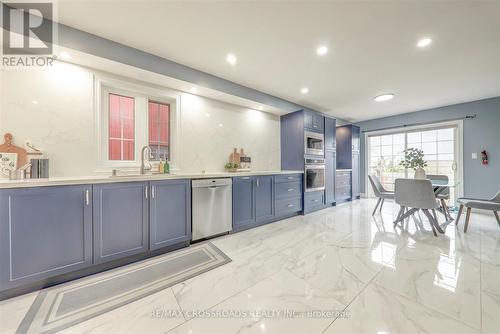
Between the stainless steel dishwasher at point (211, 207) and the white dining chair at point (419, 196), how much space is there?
2682 mm

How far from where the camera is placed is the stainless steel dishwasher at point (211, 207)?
2.46 m

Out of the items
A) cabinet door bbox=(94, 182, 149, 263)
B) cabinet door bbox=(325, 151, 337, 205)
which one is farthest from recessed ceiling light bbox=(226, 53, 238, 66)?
cabinet door bbox=(325, 151, 337, 205)

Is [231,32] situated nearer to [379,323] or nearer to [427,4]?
[427,4]

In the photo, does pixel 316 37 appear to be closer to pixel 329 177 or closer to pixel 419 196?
pixel 419 196

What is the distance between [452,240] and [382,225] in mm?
819

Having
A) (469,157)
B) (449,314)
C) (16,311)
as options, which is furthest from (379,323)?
(469,157)

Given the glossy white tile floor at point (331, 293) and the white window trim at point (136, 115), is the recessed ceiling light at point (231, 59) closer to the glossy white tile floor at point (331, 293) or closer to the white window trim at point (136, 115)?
the white window trim at point (136, 115)

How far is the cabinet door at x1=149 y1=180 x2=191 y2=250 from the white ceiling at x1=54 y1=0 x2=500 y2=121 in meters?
1.64

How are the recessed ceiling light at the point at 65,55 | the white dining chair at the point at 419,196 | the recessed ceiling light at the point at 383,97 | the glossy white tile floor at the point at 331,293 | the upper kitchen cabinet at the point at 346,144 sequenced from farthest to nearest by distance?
the upper kitchen cabinet at the point at 346,144 < the recessed ceiling light at the point at 383,97 < the white dining chair at the point at 419,196 < the recessed ceiling light at the point at 65,55 < the glossy white tile floor at the point at 331,293

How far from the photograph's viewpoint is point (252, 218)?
3.07 meters

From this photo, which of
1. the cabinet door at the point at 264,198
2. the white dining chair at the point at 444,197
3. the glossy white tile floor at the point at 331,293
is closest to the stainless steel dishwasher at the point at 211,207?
the glossy white tile floor at the point at 331,293

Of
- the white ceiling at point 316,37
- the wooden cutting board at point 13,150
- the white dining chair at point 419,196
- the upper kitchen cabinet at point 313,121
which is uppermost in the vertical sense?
the white ceiling at point 316,37

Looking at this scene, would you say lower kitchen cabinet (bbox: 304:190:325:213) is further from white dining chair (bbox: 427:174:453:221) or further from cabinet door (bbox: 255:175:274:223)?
white dining chair (bbox: 427:174:453:221)

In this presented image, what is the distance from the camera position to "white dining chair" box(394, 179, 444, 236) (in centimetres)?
266
